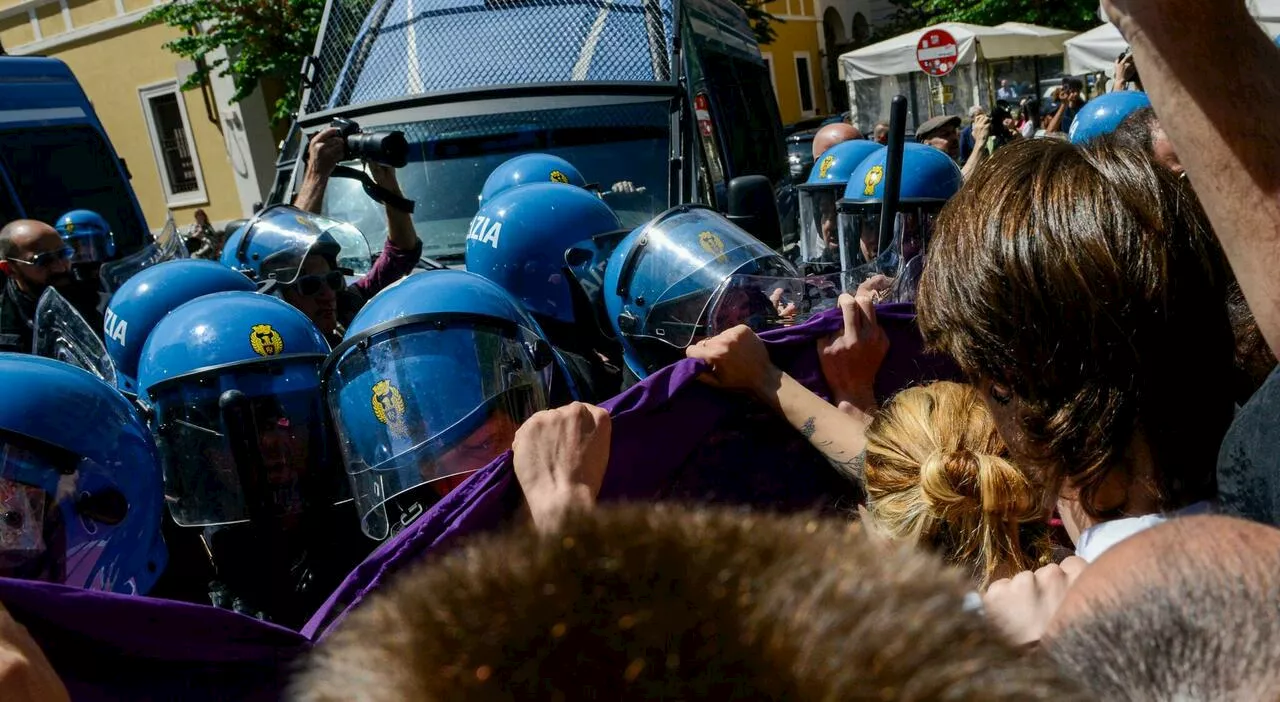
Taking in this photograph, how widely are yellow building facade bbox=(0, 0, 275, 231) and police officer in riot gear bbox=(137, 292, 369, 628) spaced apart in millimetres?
20303

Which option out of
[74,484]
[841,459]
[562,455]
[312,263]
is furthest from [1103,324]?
[312,263]

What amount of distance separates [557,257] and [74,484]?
1908 millimetres

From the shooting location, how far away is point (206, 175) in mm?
23141

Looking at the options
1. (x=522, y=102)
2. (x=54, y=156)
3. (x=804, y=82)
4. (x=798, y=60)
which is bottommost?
(x=804, y=82)

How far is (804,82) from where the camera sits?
33.9 metres

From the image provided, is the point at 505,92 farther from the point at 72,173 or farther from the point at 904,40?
the point at 904,40

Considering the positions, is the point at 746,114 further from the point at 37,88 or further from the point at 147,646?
the point at 37,88

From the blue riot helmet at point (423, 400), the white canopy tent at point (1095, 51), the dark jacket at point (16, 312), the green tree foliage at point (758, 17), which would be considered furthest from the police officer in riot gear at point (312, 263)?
the green tree foliage at point (758, 17)

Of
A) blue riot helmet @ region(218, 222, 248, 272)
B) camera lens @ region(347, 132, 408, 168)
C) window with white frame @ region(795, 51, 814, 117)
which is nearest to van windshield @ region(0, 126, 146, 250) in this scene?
blue riot helmet @ region(218, 222, 248, 272)

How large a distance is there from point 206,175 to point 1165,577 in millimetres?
24610

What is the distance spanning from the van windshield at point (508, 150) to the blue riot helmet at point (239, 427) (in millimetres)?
2212

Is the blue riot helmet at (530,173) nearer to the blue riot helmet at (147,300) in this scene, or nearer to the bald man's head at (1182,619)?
the blue riot helmet at (147,300)

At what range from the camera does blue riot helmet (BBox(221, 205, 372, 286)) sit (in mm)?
4262

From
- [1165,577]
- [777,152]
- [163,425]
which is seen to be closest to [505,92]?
[163,425]
